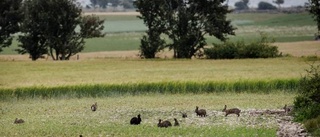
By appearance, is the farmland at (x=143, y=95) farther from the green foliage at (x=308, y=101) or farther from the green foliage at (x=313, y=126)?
the green foliage at (x=313, y=126)

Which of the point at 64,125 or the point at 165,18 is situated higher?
the point at 165,18

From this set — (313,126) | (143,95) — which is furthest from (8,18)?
(313,126)

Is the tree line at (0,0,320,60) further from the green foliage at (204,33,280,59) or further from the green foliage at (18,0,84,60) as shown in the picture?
the green foliage at (204,33,280,59)

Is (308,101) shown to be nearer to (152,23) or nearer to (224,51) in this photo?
(224,51)

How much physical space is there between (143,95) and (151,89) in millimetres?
1187

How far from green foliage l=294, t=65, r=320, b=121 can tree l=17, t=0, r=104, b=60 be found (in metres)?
46.2

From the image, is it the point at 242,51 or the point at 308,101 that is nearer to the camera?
the point at 308,101

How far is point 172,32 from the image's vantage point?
73.6 m

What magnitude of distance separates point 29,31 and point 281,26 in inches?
4132

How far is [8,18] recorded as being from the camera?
265ft

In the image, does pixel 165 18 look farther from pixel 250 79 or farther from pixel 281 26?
pixel 281 26

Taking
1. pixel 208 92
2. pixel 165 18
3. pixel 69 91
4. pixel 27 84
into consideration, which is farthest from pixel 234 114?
pixel 165 18

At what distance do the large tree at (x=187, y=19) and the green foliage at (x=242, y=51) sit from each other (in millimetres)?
1996

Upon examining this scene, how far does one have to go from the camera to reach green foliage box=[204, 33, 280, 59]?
69375mm
